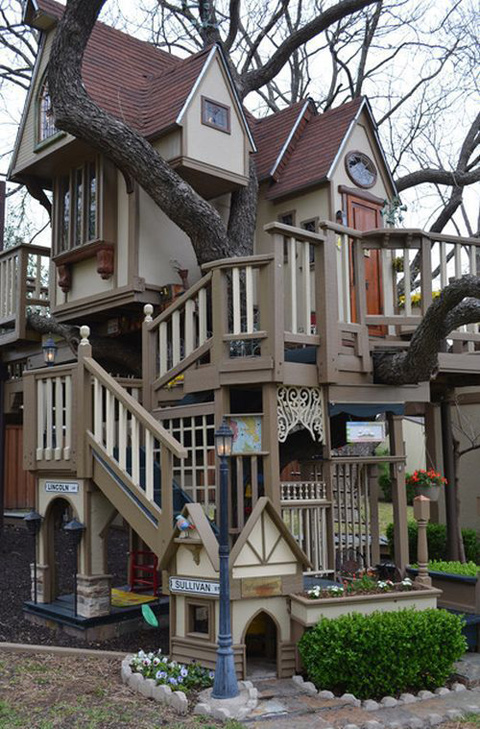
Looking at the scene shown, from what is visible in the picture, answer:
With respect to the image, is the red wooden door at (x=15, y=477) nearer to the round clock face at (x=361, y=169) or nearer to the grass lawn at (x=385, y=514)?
the grass lawn at (x=385, y=514)

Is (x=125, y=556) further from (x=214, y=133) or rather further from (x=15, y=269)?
(x=214, y=133)

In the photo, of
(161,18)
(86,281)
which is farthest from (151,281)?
(161,18)

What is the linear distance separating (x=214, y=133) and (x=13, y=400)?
265 inches

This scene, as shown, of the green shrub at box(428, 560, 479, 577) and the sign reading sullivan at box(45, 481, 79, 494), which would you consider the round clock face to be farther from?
the sign reading sullivan at box(45, 481, 79, 494)

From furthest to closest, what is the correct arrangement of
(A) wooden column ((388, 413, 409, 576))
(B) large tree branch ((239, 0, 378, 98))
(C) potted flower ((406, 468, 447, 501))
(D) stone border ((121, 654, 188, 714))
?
(B) large tree branch ((239, 0, 378, 98)) → (C) potted flower ((406, 468, 447, 501)) → (A) wooden column ((388, 413, 409, 576)) → (D) stone border ((121, 654, 188, 714))

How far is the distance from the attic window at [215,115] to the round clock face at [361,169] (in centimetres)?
193

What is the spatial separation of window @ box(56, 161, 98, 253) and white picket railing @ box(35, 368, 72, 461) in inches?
109

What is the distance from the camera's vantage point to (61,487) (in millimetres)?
8656

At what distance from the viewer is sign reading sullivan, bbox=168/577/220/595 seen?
20.9ft

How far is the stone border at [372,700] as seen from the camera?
19.4ft

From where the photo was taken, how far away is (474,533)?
11.9 meters

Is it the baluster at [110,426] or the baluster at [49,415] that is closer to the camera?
the baluster at [110,426]

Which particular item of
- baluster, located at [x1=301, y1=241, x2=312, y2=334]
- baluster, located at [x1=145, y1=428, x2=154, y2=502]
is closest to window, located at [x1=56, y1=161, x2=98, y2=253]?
baluster, located at [x1=301, y1=241, x2=312, y2=334]

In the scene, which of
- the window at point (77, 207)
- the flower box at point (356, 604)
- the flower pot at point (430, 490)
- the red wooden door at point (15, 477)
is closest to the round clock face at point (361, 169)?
the window at point (77, 207)
